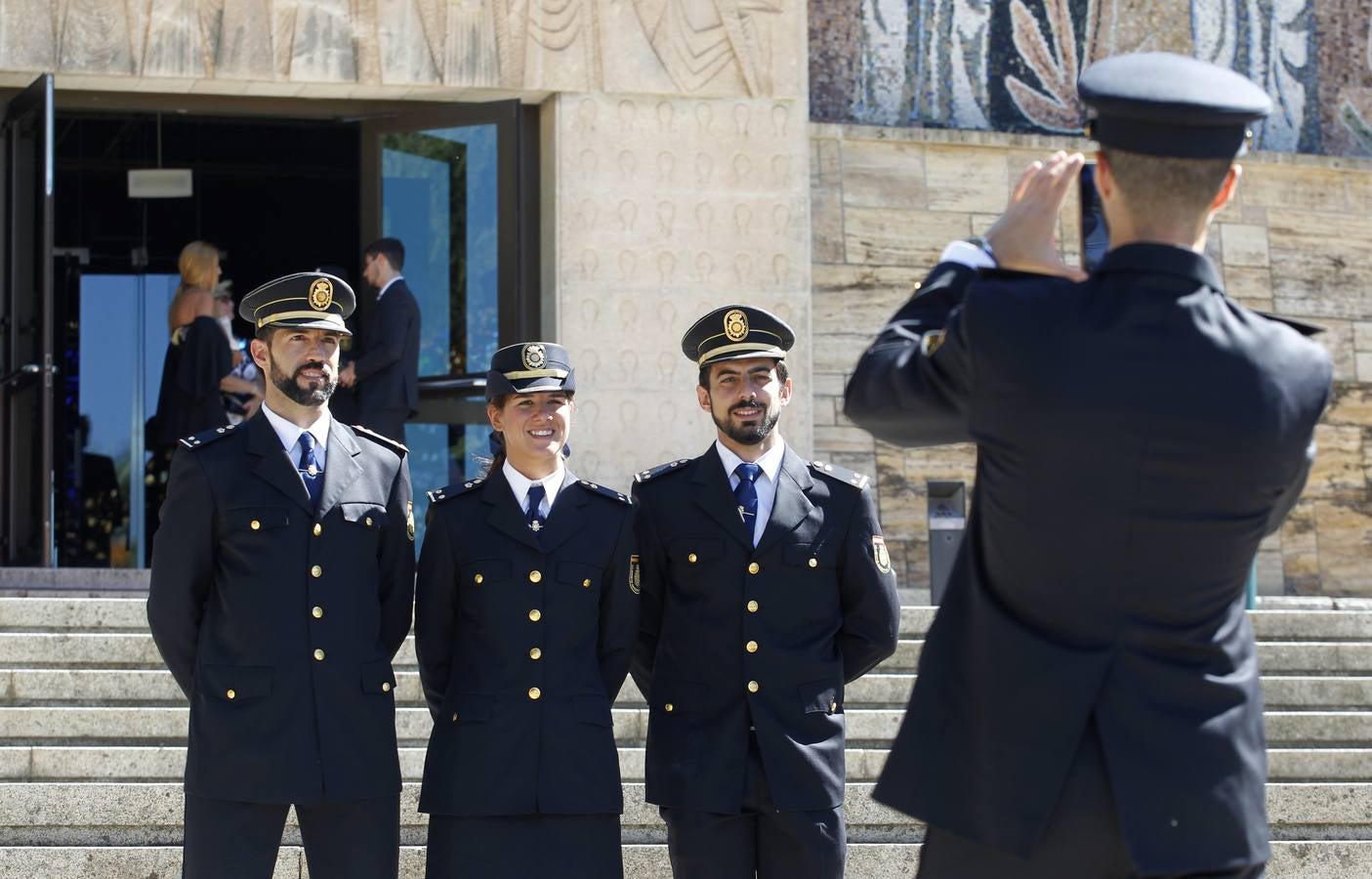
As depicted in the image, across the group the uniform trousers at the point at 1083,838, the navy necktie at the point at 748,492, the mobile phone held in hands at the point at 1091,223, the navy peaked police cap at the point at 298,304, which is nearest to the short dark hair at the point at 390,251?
the navy peaked police cap at the point at 298,304

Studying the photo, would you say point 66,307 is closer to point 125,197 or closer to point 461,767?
point 125,197

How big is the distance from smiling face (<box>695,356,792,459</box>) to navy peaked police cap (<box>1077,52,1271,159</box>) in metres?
2.53

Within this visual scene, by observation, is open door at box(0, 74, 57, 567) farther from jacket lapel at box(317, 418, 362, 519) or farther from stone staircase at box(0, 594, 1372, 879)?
jacket lapel at box(317, 418, 362, 519)

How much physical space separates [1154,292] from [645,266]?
7.95 meters

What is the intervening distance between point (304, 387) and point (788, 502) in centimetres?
135

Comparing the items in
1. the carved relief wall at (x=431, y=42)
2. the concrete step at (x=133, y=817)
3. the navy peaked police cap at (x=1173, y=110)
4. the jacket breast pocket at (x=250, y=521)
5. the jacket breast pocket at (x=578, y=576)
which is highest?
the carved relief wall at (x=431, y=42)

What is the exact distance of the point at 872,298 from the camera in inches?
450

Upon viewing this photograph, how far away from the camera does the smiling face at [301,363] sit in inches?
202

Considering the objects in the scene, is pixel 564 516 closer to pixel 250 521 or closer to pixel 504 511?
pixel 504 511

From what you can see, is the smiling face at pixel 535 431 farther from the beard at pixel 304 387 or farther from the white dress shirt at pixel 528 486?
the beard at pixel 304 387

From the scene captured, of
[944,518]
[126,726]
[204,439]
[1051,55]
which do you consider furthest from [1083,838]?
[1051,55]

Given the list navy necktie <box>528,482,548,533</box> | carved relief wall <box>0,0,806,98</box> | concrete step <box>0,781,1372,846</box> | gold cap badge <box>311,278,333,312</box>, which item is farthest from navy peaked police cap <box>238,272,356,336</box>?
carved relief wall <box>0,0,806,98</box>

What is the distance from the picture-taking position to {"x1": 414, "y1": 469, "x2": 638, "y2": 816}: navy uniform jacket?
16.0 ft

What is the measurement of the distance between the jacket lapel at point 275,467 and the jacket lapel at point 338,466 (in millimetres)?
50
